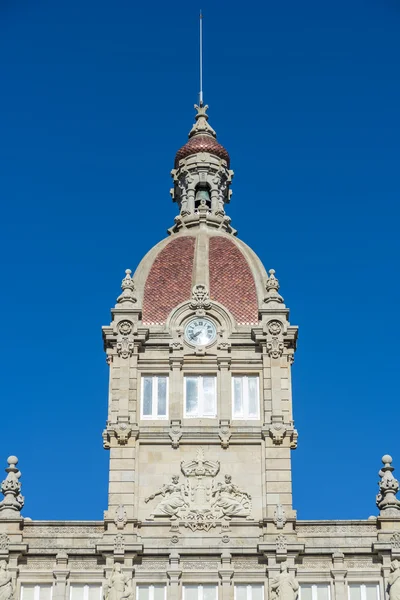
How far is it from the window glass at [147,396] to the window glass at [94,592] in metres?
8.25

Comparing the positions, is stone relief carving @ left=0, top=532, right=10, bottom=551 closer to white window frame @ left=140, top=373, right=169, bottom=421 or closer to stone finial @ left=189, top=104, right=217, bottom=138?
white window frame @ left=140, top=373, right=169, bottom=421

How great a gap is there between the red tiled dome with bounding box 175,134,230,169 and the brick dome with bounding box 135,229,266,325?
307 inches

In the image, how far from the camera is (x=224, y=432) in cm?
5991

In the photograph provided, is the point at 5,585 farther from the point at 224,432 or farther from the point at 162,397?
the point at 224,432

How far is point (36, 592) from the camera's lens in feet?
186

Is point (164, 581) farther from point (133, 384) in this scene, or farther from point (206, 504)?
point (133, 384)

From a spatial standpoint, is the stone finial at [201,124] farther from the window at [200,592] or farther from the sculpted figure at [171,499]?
the window at [200,592]

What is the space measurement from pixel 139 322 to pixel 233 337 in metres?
4.43

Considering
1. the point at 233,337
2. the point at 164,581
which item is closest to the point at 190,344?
the point at 233,337

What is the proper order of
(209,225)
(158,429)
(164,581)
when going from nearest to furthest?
(164,581) → (158,429) → (209,225)

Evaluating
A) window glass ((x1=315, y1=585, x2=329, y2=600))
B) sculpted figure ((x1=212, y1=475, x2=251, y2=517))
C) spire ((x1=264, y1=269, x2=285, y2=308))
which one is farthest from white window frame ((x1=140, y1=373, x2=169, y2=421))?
window glass ((x1=315, y1=585, x2=329, y2=600))

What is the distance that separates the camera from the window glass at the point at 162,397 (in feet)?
200

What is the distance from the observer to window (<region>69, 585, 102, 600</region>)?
56.6 metres

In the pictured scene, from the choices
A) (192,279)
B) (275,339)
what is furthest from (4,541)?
(192,279)
